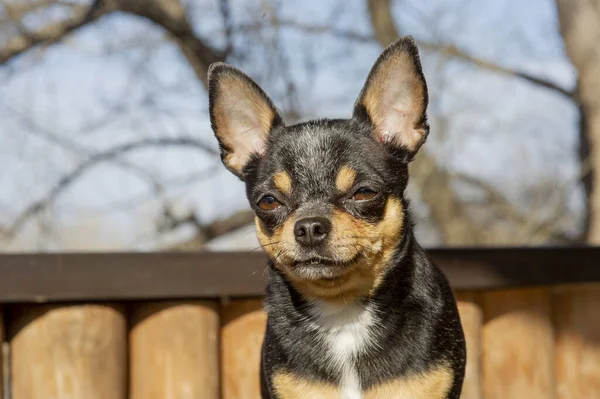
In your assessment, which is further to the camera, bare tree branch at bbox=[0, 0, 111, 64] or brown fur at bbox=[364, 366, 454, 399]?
bare tree branch at bbox=[0, 0, 111, 64]

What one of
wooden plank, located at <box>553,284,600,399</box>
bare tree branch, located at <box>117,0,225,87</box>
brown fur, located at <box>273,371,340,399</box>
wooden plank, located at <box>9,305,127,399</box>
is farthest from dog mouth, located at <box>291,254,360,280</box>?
bare tree branch, located at <box>117,0,225,87</box>

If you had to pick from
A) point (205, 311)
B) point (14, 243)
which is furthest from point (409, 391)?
point (14, 243)

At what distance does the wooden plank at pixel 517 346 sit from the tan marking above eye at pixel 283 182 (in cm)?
195

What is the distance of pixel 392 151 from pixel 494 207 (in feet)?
13.2

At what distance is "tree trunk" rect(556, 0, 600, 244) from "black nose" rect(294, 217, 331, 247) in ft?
15.3

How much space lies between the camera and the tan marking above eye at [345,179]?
296 centimetres

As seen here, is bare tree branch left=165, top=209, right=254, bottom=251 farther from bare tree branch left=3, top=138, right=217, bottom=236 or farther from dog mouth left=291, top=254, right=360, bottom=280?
dog mouth left=291, top=254, right=360, bottom=280

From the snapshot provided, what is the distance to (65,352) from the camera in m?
3.84

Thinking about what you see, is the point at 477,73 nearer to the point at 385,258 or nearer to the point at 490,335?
the point at 490,335

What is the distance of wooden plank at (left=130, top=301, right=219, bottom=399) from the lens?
13.1 ft

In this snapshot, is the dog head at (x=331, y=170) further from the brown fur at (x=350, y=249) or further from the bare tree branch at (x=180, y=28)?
the bare tree branch at (x=180, y=28)

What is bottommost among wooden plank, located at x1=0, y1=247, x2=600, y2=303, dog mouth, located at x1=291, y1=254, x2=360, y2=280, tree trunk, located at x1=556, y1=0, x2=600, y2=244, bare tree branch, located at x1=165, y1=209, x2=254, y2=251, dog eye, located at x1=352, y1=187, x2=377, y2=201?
dog mouth, located at x1=291, y1=254, x2=360, y2=280

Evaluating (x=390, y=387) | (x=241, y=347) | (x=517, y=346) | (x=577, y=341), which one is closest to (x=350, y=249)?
(x=390, y=387)

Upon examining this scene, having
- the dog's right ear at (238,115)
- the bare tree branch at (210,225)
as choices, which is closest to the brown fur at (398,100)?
the dog's right ear at (238,115)
